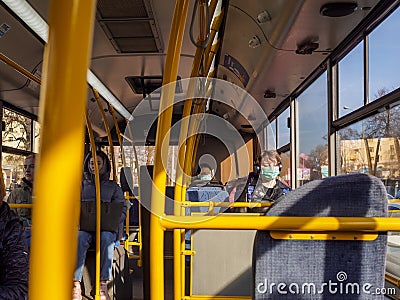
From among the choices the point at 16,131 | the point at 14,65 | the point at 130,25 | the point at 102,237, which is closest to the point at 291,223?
the point at 14,65

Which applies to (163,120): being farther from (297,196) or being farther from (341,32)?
(341,32)

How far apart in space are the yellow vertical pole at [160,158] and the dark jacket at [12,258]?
1.70ft

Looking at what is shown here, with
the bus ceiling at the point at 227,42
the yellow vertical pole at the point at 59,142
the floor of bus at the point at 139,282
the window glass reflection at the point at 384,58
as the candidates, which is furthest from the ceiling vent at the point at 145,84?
the yellow vertical pole at the point at 59,142

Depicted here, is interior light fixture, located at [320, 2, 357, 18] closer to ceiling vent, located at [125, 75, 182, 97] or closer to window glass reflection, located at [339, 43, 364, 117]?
window glass reflection, located at [339, 43, 364, 117]

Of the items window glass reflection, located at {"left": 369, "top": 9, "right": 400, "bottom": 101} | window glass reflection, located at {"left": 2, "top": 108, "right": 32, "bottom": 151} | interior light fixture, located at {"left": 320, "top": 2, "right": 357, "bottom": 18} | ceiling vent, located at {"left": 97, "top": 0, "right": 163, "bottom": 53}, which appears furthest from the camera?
window glass reflection, located at {"left": 2, "top": 108, "right": 32, "bottom": 151}

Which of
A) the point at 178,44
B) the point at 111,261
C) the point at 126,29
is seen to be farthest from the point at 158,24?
the point at 178,44

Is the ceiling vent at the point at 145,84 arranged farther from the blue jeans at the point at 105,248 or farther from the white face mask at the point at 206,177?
the blue jeans at the point at 105,248

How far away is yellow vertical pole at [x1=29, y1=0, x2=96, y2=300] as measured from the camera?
1.49ft

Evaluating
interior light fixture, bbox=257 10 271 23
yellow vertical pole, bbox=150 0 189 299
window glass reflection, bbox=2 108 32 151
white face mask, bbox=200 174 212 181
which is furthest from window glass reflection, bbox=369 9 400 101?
white face mask, bbox=200 174 212 181

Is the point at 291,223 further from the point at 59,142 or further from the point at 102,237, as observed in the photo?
the point at 102,237

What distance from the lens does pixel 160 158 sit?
140 cm

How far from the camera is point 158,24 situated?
4117 mm

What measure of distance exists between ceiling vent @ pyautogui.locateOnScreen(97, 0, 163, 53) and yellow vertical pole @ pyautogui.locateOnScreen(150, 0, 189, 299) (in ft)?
8.04

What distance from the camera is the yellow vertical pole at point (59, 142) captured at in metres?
0.45
